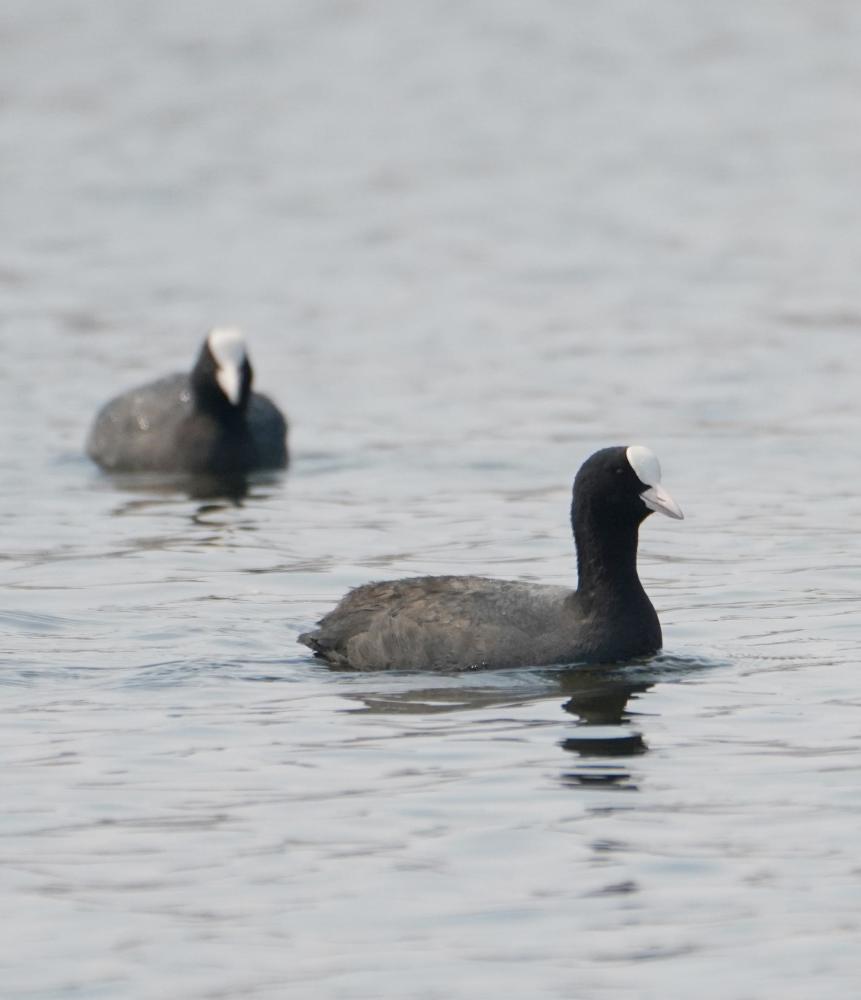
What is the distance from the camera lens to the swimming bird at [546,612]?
9.88 m

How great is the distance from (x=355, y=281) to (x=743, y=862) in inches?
654

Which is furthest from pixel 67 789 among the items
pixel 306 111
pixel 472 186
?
pixel 306 111

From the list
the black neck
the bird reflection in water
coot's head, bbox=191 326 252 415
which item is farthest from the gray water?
coot's head, bbox=191 326 252 415

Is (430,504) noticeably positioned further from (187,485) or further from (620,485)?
(620,485)

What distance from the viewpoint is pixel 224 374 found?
1614 centimetres

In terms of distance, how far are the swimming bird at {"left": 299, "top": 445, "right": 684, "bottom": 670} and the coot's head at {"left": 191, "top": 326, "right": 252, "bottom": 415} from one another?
6070 millimetres

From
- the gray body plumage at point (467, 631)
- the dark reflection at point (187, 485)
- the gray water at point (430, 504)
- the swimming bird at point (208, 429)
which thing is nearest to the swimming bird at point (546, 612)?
the gray body plumage at point (467, 631)

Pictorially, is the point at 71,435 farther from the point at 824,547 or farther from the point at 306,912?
the point at 306,912

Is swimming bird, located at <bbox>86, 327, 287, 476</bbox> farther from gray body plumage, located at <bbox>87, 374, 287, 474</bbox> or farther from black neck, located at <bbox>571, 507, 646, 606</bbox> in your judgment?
black neck, located at <bbox>571, 507, 646, 606</bbox>

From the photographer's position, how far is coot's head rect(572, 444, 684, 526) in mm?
9953

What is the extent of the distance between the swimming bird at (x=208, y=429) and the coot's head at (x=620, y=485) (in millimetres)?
6261

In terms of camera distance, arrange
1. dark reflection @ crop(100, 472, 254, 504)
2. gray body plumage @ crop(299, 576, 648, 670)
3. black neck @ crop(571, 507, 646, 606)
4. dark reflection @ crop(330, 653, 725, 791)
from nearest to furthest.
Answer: dark reflection @ crop(330, 653, 725, 791) → gray body plumage @ crop(299, 576, 648, 670) → black neck @ crop(571, 507, 646, 606) → dark reflection @ crop(100, 472, 254, 504)

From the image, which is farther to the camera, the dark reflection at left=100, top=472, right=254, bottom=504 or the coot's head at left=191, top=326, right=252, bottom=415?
the coot's head at left=191, top=326, right=252, bottom=415

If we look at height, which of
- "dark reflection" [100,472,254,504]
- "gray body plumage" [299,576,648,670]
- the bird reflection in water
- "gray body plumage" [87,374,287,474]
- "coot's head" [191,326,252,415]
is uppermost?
"coot's head" [191,326,252,415]
